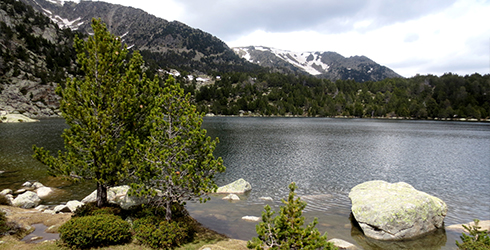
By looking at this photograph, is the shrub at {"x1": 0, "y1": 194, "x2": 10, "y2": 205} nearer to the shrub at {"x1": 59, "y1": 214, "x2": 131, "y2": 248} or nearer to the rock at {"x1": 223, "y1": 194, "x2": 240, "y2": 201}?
the shrub at {"x1": 59, "y1": 214, "x2": 131, "y2": 248}

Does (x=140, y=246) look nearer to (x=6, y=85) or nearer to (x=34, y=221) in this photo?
(x=34, y=221)

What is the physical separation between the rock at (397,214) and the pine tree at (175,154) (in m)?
11.2

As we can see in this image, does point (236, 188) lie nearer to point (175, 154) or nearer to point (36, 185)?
point (175, 154)

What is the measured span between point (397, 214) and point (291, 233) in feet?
40.8

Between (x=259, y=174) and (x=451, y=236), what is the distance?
21911 millimetres

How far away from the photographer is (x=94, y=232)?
482 inches

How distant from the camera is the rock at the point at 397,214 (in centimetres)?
1683

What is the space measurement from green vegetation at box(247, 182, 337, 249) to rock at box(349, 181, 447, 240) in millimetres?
11019

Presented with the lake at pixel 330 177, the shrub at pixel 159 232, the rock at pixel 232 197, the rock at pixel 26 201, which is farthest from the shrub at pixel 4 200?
the rock at pixel 232 197

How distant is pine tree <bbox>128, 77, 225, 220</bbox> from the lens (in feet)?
44.8

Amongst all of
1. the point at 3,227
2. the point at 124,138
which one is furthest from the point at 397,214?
the point at 3,227

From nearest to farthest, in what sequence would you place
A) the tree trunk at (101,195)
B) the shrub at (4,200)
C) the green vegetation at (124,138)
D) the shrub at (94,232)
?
the shrub at (94,232) < the green vegetation at (124,138) < the tree trunk at (101,195) < the shrub at (4,200)

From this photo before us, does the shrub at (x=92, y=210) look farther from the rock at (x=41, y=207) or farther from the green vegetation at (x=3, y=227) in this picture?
the rock at (x=41, y=207)

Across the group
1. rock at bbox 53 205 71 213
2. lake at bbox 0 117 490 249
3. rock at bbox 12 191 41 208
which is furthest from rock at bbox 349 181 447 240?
rock at bbox 12 191 41 208
